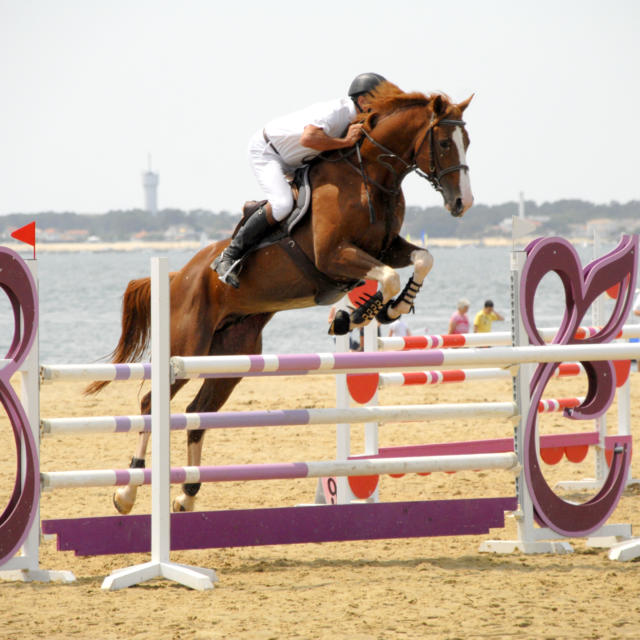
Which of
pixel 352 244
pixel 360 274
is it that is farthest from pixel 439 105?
pixel 360 274

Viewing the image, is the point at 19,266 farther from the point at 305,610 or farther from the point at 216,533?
the point at 305,610

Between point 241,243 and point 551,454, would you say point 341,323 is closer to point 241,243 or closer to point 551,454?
point 241,243

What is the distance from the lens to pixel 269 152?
5297 mm

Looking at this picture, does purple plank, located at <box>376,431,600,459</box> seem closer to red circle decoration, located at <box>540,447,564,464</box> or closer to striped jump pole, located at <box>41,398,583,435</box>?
red circle decoration, located at <box>540,447,564,464</box>

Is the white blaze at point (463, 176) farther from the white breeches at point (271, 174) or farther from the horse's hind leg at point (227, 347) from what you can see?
the horse's hind leg at point (227, 347)

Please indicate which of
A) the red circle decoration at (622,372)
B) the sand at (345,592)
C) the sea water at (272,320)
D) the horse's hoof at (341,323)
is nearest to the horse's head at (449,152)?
the horse's hoof at (341,323)

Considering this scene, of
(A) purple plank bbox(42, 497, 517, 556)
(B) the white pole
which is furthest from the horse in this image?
(B) the white pole

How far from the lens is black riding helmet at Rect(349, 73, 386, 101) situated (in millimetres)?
5184

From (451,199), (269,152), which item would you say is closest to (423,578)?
(451,199)

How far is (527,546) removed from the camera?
14.4ft

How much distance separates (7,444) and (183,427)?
457 cm

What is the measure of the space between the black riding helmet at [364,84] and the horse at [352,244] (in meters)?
0.04

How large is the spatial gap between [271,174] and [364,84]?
0.66 metres

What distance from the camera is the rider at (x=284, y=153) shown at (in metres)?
5.10
